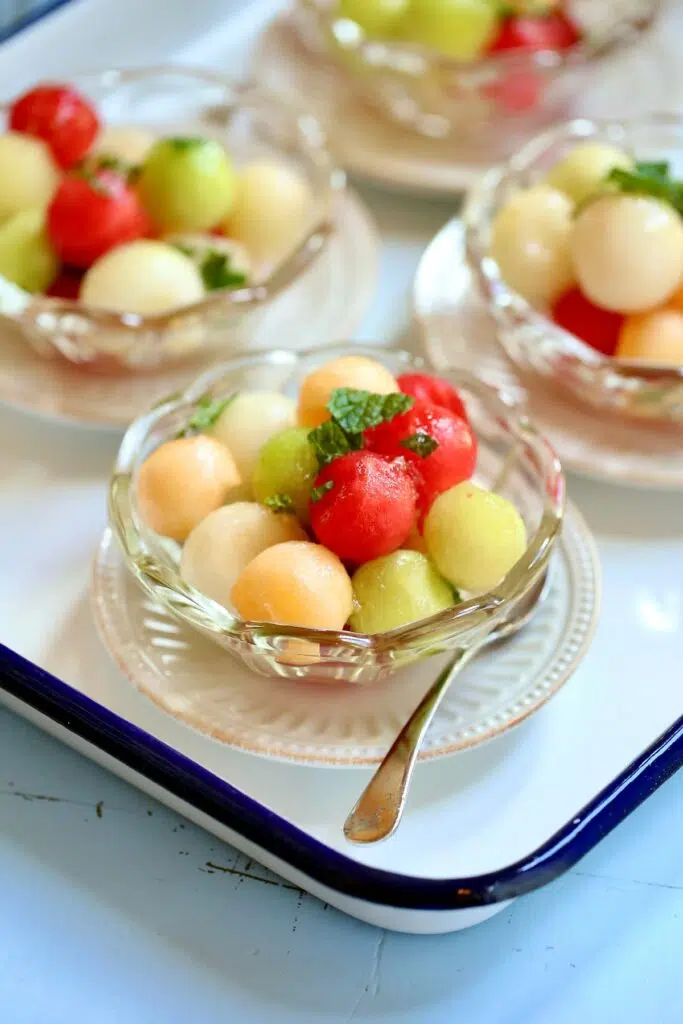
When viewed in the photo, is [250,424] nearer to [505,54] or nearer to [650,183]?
[650,183]

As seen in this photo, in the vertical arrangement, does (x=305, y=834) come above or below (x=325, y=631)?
below

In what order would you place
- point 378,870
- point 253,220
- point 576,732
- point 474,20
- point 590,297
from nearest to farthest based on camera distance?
point 378,870 < point 576,732 < point 590,297 < point 253,220 < point 474,20

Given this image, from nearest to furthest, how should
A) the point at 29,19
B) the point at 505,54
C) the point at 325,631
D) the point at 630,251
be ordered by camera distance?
1. the point at 325,631
2. the point at 630,251
3. the point at 505,54
4. the point at 29,19

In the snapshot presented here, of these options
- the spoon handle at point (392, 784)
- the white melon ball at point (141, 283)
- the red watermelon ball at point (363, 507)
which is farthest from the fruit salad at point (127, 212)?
the spoon handle at point (392, 784)

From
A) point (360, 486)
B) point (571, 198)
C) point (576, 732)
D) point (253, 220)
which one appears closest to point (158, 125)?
point (253, 220)

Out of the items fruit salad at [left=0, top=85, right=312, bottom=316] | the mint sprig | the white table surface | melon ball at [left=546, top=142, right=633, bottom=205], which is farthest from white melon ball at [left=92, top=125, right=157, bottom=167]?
the white table surface

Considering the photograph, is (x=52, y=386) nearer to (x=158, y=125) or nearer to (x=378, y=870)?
(x=158, y=125)

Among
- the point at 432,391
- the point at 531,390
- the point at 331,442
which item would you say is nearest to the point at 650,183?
the point at 531,390
